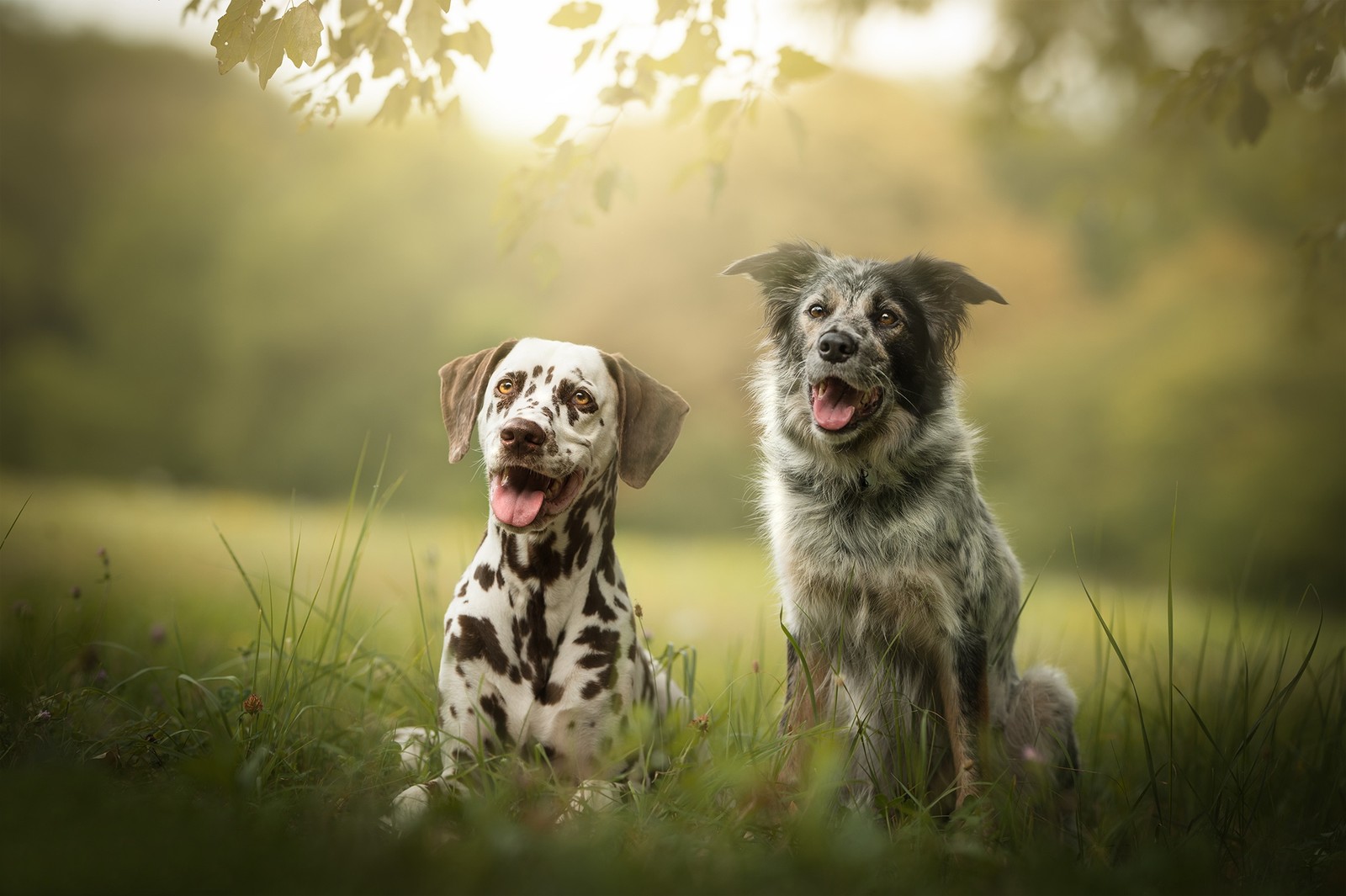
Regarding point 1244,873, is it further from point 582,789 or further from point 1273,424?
point 1273,424

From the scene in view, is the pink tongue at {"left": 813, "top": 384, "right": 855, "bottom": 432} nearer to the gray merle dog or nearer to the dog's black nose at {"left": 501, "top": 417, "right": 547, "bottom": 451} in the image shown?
the gray merle dog

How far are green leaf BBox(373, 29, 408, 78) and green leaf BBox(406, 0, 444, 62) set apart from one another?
0.88 feet

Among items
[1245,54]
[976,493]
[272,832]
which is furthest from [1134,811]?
[1245,54]

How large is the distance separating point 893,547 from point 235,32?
3.07 meters

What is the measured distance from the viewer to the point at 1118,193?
7.84 meters

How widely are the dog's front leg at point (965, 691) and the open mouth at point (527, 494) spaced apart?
164cm

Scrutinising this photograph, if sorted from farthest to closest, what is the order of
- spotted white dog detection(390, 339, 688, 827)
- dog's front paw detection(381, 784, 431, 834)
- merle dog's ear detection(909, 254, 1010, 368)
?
merle dog's ear detection(909, 254, 1010, 368)
spotted white dog detection(390, 339, 688, 827)
dog's front paw detection(381, 784, 431, 834)

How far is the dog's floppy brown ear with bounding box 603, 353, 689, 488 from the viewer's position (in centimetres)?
378

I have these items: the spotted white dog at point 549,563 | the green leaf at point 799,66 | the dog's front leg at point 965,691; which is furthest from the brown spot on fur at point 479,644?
the green leaf at point 799,66

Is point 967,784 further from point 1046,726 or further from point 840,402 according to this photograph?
point 840,402

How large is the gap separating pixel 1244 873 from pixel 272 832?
3072 mm

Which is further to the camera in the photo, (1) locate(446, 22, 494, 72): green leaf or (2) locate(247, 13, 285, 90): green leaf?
(1) locate(446, 22, 494, 72): green leaf

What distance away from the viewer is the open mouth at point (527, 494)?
11.2 ft

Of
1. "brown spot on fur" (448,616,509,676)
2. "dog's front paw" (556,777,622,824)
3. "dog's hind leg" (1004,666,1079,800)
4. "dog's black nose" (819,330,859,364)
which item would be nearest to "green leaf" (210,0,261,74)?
"brown spot on fur" (448,616,509,676)
